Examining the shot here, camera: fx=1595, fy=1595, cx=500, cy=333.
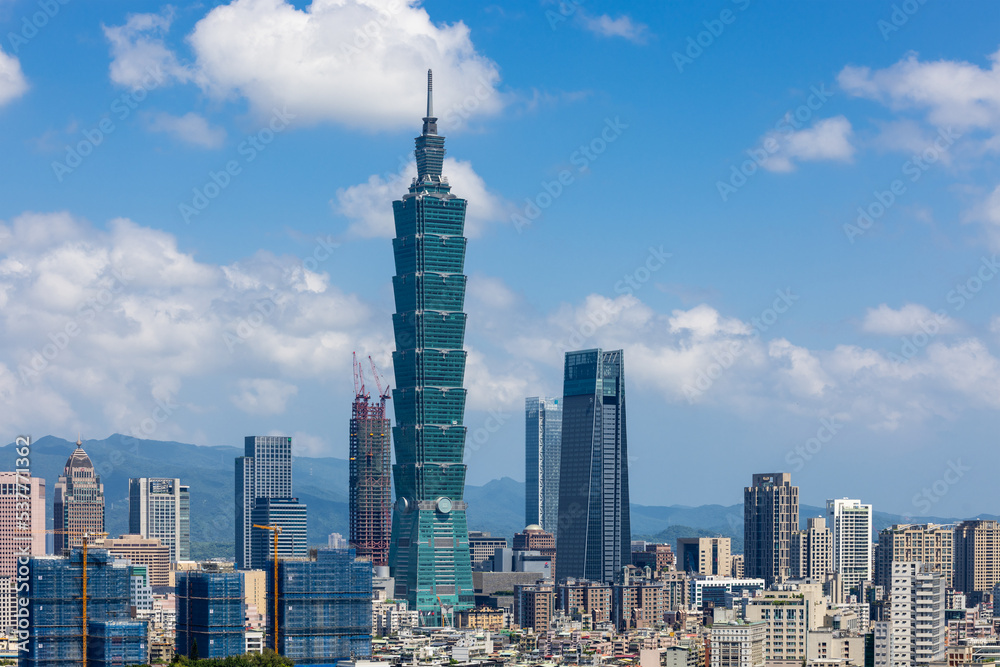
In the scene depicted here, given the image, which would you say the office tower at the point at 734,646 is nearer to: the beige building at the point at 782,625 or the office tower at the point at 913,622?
the beige building at the point at 782,625

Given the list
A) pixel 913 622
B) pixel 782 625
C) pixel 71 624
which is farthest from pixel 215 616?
pixel 913 622

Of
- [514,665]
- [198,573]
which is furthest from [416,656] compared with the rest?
[198,573]

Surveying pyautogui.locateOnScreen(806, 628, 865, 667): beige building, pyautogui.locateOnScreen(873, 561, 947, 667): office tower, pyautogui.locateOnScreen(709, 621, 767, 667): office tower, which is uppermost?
pyautogui.locateOnScreen(873, 561, 947, 667): office tower

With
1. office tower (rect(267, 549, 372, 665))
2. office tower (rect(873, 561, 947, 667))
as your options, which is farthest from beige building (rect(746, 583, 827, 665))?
office tower (rect(267, 549, 372, 665))

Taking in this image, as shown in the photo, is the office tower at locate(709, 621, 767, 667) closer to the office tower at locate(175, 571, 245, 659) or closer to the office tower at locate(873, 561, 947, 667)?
the office tower at locate(873, 561, 947, 667)

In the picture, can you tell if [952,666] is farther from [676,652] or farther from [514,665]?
[514,665]

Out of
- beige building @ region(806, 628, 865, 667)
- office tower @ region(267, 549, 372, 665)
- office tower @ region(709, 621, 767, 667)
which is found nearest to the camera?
office tower @ region(709, 621, 767, 667)
